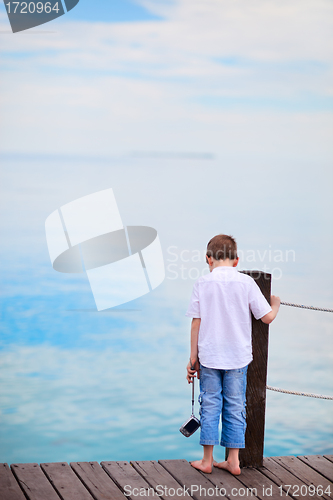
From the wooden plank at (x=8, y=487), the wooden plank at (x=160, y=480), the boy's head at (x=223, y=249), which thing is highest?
the boy's head at (x=223, y=249)

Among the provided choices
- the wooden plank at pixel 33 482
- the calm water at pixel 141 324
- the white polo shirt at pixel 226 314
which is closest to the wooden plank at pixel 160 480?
the wooden plank at pixel 33 482

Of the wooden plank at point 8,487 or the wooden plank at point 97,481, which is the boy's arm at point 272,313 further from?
the wooden plank at point 8,487

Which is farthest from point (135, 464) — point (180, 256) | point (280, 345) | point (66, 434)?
point (180, 256)

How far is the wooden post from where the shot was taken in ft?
8.28

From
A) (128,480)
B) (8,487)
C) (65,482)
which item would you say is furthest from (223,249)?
(8,487)

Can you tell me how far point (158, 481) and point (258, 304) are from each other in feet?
2.73

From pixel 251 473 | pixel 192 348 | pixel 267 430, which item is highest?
pixel 192 348

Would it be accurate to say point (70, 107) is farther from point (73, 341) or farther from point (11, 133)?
point (73, 341)

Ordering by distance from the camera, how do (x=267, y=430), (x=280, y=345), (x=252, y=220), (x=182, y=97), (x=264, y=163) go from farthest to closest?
1. (x=264, y=163)
2. (x=182, y=97)
3. (x=252, y=220)
4. (x=280, y=345)
5. (x=267, y=430)

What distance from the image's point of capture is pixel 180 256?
1336 centimetres

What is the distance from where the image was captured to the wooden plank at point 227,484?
Answer: 2.29 meters

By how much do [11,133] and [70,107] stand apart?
6.27 ft

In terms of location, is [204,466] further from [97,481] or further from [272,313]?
[272,313]

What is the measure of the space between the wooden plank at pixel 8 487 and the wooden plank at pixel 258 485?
0.89 metres
